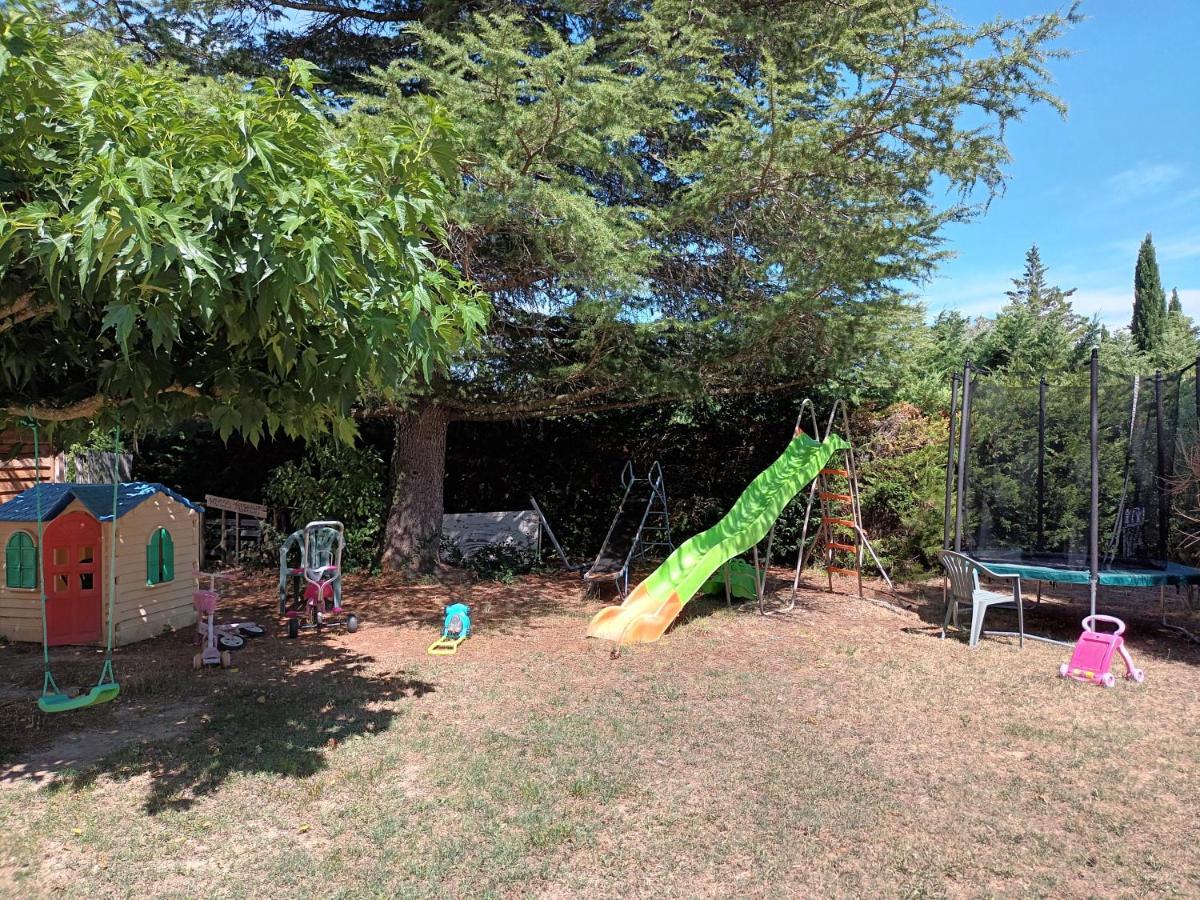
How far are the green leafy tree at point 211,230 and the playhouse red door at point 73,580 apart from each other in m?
3.13

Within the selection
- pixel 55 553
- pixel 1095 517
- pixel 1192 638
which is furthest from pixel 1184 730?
pixel 55 553

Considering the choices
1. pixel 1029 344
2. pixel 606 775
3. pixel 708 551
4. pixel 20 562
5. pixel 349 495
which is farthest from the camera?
pixel 1029 344

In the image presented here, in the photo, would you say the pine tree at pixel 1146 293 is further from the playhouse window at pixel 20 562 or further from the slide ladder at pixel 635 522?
the playhouse window at pixel 20 562

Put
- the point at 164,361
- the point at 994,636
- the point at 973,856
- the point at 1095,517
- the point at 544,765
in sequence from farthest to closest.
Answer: the point at 994,636 → the point at 1095,517 → the point at 544,765 → the point at 164,361 → the point at 973,856

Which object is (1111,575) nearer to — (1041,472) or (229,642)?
(1041,472)

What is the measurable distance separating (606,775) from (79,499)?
17.1 feet

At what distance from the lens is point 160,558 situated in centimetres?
696

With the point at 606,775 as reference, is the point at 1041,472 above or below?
above

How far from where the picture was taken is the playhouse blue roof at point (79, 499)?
6332 millimetres

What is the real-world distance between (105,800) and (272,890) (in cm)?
131

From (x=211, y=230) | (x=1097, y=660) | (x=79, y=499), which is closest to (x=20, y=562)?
(x=79, y=499)

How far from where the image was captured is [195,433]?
11.8 metres

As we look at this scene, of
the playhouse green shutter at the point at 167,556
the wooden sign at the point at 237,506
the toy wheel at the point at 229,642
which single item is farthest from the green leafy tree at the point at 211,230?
the wooden sign at the point at 237,506

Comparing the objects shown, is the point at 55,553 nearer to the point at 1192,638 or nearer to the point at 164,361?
the point at 164,361
